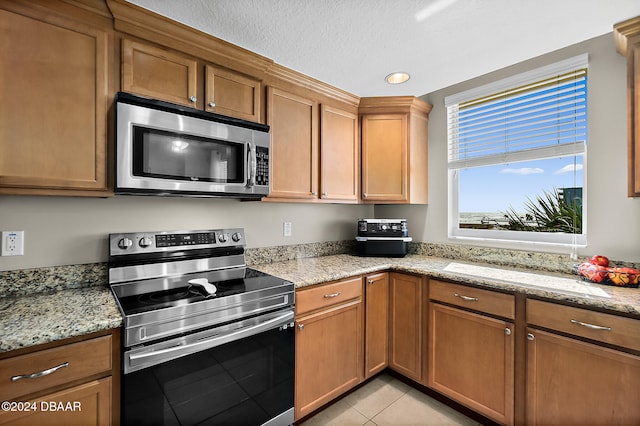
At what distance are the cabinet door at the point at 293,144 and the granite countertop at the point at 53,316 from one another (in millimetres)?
1106

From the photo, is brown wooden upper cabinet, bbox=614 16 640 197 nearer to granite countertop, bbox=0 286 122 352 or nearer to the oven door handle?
the oven door handle

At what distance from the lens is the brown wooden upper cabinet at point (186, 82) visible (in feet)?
5.00

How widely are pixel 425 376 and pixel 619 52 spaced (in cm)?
229

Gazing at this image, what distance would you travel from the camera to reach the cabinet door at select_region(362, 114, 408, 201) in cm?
260

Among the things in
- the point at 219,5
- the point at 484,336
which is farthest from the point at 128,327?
the point at 484,336

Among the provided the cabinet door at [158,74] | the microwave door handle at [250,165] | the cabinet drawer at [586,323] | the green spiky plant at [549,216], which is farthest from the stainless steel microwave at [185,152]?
the green spiky plant at [549,216]

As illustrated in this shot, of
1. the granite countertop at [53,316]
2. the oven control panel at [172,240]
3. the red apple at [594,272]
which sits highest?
the oven control panel at [172,240]

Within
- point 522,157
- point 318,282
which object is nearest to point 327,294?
point 318,282

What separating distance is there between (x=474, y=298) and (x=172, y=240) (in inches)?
71.3

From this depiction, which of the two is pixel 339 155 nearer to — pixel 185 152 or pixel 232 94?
pixel 232 94

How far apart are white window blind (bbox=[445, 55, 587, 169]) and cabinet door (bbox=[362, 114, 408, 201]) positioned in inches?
18.4

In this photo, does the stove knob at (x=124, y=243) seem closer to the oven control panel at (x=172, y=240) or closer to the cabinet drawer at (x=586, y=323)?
the oven control panel at (x=172, y=240)

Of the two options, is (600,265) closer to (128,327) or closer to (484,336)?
(484,336)

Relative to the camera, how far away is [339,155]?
2.48 metres
